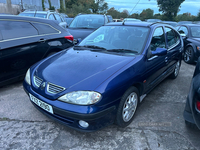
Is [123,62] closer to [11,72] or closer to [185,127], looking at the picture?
[185,127]

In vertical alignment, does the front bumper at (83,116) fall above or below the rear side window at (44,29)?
below

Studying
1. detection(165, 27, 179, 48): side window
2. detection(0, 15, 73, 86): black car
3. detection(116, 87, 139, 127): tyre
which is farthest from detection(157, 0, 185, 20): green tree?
detection(116, 87, 139, 127): tyre

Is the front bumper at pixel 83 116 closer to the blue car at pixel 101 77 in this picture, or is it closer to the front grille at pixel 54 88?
the blue car at pixel 101 77

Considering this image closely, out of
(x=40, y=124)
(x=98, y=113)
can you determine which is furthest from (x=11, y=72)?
(x=98, y=113)

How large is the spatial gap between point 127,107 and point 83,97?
0.80m

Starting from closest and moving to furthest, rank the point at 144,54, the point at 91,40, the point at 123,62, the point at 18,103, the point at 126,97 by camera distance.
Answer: the point at 126,97 → the point at 123,62 → the point at 144,54 → the point at 18,103 → the point at 91,40

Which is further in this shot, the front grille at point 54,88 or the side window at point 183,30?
the side window at point 183,30

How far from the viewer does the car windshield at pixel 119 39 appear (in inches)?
113

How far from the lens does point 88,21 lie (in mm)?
6770

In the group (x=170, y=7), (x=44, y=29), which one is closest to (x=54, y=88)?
(x=44, y=29)

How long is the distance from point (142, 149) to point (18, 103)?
92.2 inches

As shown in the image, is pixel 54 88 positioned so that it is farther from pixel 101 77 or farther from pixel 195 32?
pixel 195 32

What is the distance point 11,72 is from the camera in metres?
3.43

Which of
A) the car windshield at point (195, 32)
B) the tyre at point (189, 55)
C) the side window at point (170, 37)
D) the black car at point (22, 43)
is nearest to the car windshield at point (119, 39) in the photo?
the side window at point (170, 37)
